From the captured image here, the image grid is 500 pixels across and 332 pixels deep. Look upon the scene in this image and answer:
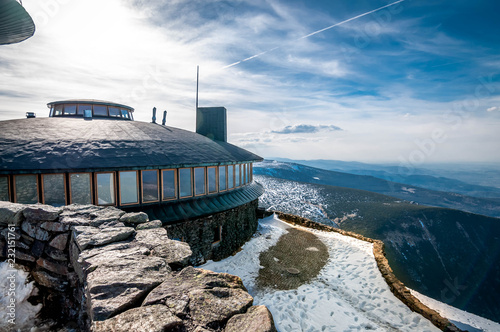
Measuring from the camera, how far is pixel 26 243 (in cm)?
438

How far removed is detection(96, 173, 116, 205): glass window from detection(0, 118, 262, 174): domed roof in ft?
2.94

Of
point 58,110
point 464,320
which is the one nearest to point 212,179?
point 58,110

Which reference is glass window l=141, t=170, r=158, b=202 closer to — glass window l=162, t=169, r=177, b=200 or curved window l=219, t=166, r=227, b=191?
glass window l=162, t=169, r=177, b=200

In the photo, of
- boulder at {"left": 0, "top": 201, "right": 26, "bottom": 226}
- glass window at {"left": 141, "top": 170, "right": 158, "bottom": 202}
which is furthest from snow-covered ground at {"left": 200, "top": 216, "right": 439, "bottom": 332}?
boulder at {"left": 0, "top": 201, "right": 26, "bottom": 226}

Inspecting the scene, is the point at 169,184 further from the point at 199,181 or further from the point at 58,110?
the point at 58,110

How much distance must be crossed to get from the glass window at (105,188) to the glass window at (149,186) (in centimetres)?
148

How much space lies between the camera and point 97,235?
4.10 meters

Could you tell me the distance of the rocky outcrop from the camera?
2.43 m

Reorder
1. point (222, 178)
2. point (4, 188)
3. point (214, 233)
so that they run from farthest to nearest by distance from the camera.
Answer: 1. point (222, 178)
2. point (214, 233)
3. point (4, 188)

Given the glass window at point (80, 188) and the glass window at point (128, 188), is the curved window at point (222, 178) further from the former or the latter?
the glass window at point (80, 188)

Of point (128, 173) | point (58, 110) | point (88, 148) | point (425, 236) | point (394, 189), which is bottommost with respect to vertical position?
point (394, 189)

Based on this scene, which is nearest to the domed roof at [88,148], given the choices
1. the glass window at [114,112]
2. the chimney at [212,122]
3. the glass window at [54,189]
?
the glass window at [54,189]

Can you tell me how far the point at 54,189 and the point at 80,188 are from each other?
106 centimetres

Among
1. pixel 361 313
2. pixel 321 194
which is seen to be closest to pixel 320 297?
pixel 361 313
